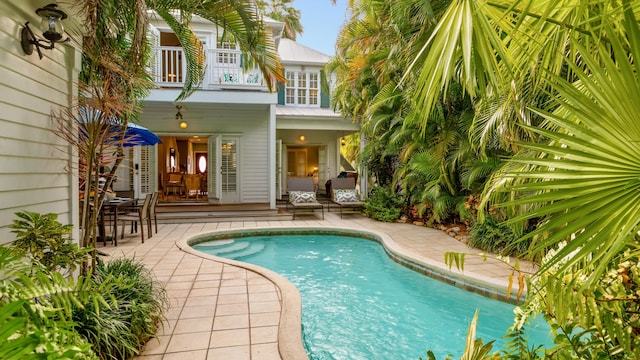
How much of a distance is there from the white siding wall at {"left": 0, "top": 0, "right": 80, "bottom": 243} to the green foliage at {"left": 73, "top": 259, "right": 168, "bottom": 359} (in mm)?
921

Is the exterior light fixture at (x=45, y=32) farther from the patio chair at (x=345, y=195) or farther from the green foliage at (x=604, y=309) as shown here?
the patio chair at (x=345, y=195)

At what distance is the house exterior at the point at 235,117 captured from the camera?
1038 cm

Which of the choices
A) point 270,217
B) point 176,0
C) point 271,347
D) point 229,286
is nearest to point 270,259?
point 229,286

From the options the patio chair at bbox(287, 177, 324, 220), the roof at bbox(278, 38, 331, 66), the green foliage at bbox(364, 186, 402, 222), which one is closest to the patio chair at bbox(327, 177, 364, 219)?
the green foliage at bbox(364, 186, 402, 222)

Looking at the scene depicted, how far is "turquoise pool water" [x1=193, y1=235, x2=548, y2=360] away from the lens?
370 centimetres

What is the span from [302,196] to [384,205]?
242 cm

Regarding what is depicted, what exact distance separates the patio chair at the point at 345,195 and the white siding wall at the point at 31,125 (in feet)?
24.7

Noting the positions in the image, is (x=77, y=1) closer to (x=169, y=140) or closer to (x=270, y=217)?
(x=270, y=217)

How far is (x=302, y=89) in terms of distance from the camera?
14102mm

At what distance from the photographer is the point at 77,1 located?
10.3ft

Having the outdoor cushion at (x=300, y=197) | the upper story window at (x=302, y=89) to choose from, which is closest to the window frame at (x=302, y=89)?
the upper story window at (x=302, y=89)

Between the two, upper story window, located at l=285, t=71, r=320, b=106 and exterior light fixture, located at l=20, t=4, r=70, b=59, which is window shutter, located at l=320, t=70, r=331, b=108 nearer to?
upper story window, located at l=285, t=71, r=320, b=106

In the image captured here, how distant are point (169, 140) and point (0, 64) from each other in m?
14.1

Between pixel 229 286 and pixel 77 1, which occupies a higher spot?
pixel 77 1
